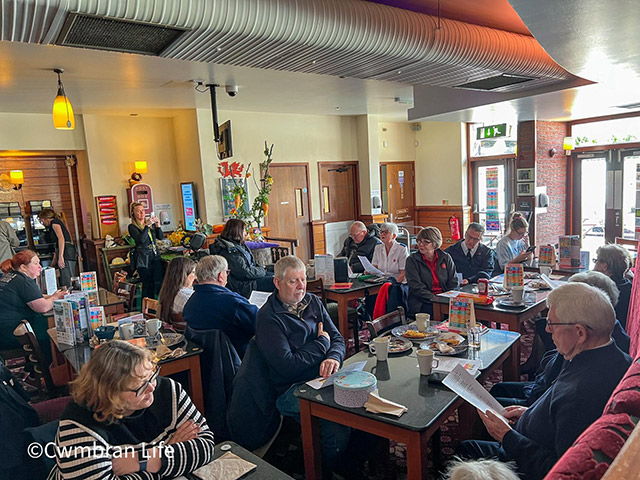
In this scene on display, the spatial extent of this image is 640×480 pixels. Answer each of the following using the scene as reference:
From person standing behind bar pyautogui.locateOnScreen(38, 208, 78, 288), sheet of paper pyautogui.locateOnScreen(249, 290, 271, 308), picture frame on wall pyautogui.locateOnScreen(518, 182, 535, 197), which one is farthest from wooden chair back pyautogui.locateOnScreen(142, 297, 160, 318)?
picture frame on wall pyautogui.locateOnScreen(518, 182, 535, 197)

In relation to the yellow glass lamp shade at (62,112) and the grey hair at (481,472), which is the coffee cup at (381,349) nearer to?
the grey hair at (481,472)

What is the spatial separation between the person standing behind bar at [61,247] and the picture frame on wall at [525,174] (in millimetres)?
7541

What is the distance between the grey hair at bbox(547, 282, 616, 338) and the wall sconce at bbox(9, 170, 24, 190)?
837 cm

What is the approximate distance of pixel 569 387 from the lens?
169cm

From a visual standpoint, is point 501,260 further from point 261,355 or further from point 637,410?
point 637,410

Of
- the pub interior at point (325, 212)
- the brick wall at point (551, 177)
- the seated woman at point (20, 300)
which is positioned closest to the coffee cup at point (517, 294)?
the pub interior at point (325, 212)

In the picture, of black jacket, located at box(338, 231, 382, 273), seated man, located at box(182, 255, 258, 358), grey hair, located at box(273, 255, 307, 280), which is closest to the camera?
grey hair, located at box(273, 255, 307, 280)

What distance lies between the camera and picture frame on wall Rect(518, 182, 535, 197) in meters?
7.93

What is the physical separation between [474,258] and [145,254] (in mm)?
4306

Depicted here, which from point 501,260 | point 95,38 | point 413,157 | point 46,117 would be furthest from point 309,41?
point 413,157

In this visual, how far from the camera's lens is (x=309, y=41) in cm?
275

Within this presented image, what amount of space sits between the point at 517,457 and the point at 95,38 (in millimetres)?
2870

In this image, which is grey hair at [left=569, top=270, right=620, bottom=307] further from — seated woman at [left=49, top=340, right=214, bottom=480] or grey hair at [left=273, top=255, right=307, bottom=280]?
seated woman at [left=49, top=340, right=214, bottom=480]

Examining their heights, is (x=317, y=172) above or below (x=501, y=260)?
above
